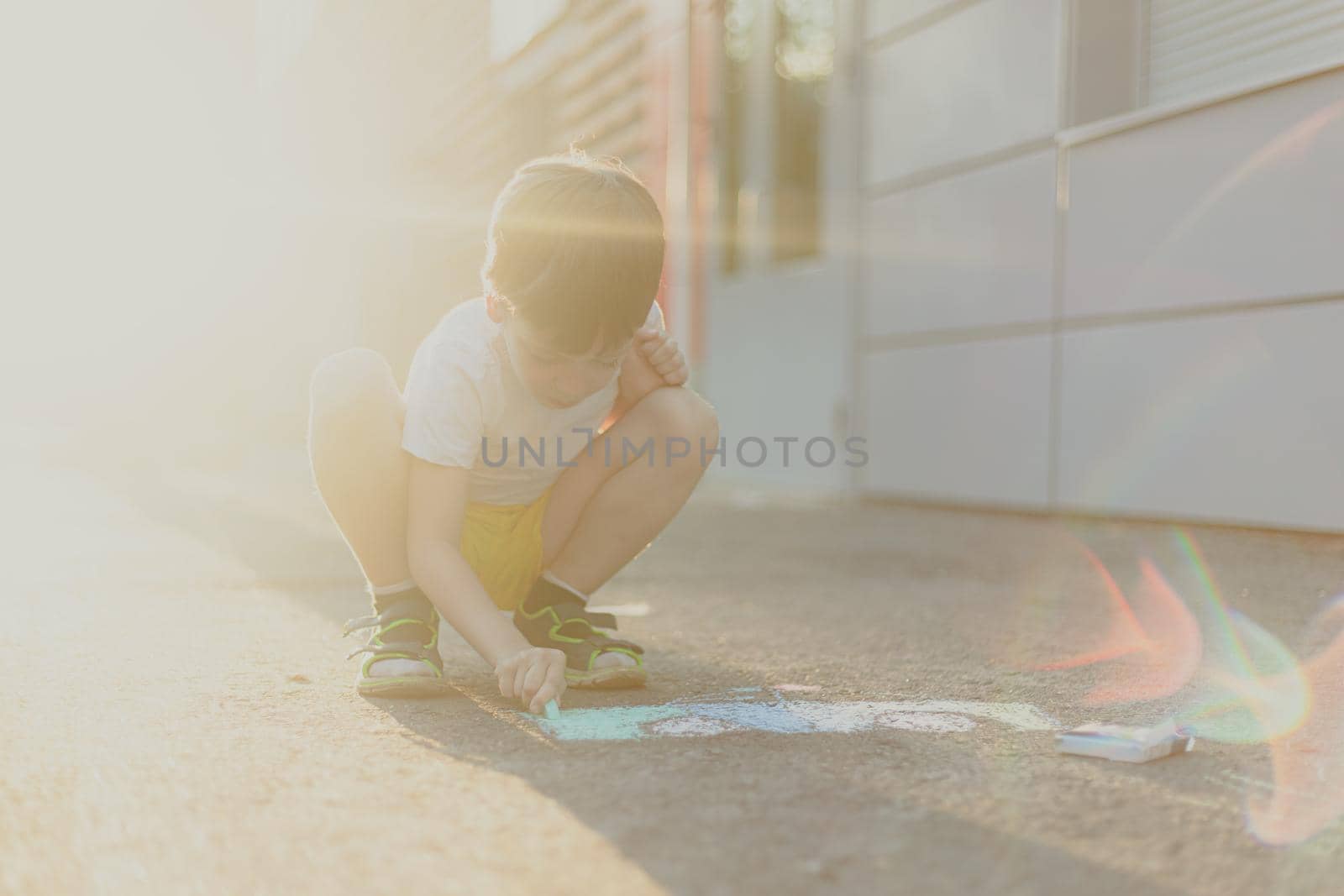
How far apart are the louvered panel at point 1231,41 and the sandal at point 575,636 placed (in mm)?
1970

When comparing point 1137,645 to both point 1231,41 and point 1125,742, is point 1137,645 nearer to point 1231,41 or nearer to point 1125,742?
point 1125,742

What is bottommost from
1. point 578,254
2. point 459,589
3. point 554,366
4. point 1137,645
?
point 1137,645

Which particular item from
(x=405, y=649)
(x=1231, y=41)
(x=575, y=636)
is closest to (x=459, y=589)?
(x=405, y=649)

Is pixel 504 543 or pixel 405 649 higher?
pixel 504 543

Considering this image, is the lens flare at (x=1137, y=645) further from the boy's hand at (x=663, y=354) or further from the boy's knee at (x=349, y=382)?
the boy's knee at (x=349, y=382)

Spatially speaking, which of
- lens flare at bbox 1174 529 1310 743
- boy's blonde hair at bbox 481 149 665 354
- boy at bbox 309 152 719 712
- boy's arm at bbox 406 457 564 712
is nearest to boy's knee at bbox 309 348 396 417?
boy at bbox 309 152 719 712

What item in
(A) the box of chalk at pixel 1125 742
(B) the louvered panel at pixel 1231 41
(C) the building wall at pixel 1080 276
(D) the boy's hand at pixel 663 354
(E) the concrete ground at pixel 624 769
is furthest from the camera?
(C) the building wall at pixel 1080 276

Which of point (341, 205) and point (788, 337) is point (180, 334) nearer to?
point (341, 205)

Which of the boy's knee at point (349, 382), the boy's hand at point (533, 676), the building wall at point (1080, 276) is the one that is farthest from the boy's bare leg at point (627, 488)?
the building wall at point (1080, 276)

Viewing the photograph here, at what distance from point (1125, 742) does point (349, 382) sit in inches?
39.7

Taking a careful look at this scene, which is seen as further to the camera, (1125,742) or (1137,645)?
(1137,645)

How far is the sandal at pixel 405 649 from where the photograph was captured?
151 cm

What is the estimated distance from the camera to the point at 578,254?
143 cm

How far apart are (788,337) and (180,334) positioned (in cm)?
377
